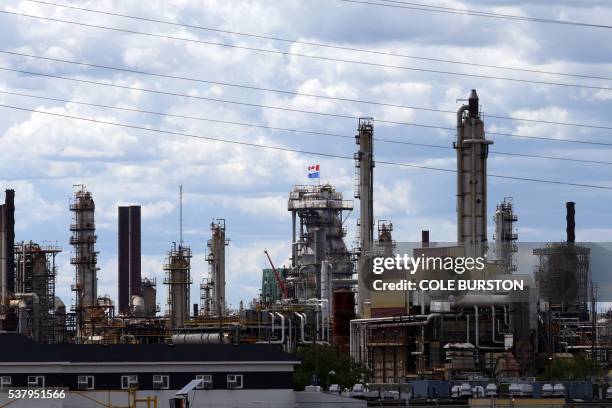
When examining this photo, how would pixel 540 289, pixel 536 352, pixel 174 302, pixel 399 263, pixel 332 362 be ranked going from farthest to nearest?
pixel 174 302 → pixel 540 289 → pixel 399 263 → pixel 536 352 → pixel 332 362

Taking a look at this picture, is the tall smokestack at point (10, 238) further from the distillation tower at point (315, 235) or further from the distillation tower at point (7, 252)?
the distillation tower at point (315, 235)

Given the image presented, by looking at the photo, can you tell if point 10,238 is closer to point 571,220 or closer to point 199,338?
point 199,338

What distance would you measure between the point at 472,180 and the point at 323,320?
2363 cm

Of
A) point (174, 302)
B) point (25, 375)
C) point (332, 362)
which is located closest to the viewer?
point (25, 375)

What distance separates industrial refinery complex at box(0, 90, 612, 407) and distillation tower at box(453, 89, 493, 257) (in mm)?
104

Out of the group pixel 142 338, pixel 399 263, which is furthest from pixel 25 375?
pixel 142 338

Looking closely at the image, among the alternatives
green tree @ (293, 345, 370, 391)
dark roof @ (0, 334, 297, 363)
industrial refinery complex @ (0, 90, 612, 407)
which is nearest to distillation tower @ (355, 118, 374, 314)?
industrial refinery complex @ (0, 90, 612, 407)

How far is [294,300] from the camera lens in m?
136

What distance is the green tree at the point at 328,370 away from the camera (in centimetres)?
9581

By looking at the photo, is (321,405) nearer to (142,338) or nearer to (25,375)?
(25,375)

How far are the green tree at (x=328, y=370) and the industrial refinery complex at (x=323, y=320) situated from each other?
180cm

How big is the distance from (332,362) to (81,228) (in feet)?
162

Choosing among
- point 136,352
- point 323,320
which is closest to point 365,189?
point 323,320

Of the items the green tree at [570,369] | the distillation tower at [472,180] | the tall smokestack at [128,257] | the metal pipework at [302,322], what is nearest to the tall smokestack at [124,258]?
the tall smokestack at [128,257]
